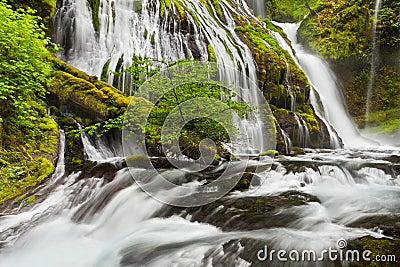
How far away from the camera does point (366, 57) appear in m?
15.5

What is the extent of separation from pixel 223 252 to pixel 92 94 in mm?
5067

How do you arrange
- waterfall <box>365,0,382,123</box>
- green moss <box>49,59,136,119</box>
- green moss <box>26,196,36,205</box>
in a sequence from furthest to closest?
waterfall <box>365,0,382,123</box> → green moss <box>49,59,136,119</box> → green moss <box>26,196,36,205</box>

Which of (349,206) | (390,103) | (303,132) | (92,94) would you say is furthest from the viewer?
(390,103)

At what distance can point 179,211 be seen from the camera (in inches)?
163

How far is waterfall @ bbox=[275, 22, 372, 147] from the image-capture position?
45.4ft

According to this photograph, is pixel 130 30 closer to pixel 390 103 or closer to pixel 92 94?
pixel 92 94

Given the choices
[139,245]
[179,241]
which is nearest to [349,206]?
[179,241]

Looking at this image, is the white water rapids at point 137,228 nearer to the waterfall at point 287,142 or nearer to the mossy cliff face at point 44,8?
the waterfall at point 287,142

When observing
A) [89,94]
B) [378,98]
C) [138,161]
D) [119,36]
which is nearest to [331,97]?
[378,98]

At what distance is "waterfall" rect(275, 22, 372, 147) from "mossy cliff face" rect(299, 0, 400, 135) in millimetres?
604

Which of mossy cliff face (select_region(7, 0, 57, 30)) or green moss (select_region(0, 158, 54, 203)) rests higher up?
mossy cliff face (select_region(7, 0, 57, 30))

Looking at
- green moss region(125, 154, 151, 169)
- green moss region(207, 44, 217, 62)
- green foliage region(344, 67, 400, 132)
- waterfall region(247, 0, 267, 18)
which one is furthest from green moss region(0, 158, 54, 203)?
waterfall region(247, 0, 267, 18)

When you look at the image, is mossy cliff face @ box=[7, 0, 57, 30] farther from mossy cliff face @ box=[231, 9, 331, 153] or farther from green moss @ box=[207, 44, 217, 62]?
mossy cliff face @ box=[231, 9, 331, 153]

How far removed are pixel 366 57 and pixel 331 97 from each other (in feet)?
11.1
